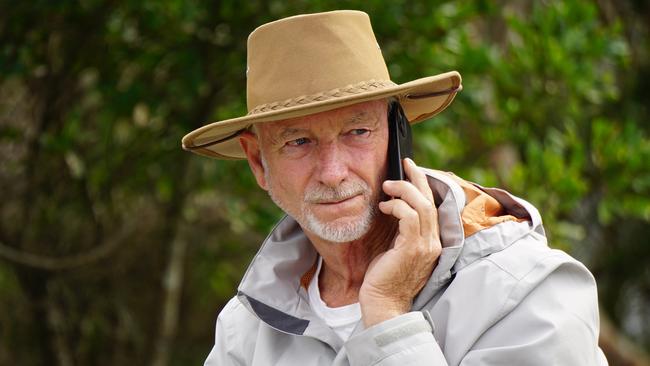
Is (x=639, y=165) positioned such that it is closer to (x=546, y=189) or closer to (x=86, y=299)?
(x=546, y=189)

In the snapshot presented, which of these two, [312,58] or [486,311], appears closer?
[486,311]

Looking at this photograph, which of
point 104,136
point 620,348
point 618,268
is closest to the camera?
point 104,136

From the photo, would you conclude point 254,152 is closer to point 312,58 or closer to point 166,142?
point 312,58

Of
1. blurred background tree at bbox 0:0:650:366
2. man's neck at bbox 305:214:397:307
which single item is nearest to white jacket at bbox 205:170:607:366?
man's neck at bbox 305:214:397:307

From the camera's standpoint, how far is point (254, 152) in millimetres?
2811

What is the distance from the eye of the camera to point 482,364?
216 centimetres

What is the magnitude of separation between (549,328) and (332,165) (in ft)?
2.25

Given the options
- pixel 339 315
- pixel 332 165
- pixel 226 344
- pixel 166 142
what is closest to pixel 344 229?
pixel 332 165

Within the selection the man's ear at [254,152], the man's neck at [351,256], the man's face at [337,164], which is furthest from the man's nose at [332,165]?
the man's ear at [254,152]

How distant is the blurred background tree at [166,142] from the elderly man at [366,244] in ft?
6.56

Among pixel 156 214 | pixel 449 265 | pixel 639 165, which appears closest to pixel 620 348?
pixel 639 165

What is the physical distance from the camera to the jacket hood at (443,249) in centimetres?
234

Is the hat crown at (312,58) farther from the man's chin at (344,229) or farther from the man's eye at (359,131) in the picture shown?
the man's chin at (344,229)

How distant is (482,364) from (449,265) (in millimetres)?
266
